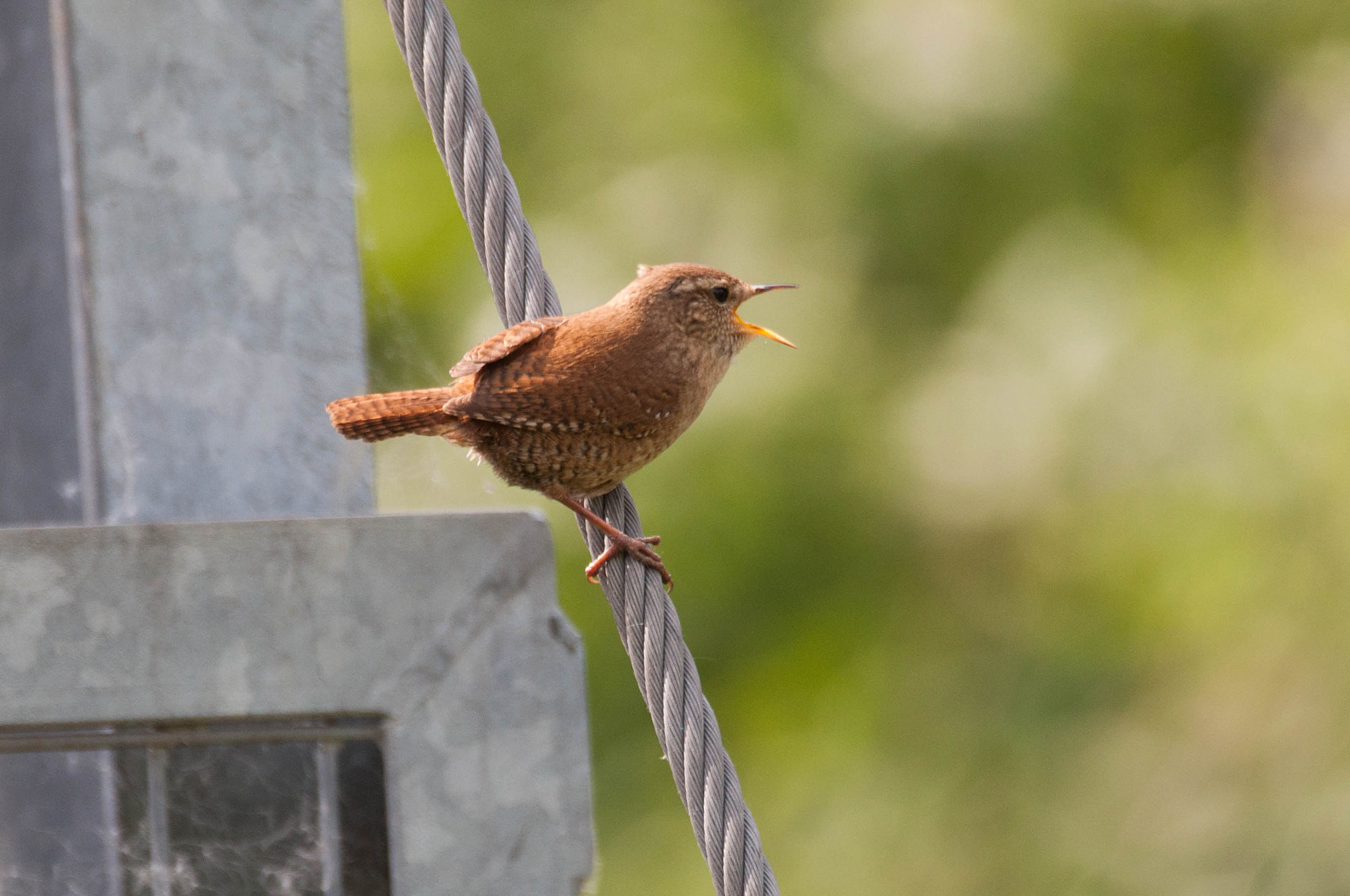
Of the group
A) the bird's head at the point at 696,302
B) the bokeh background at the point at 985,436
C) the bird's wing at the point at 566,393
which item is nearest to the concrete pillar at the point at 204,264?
the bird's wing at the point at 566,393

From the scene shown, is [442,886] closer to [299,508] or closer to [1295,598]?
[299,508]

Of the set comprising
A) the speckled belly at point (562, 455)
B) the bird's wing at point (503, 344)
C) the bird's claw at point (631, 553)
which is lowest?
the bird's claw at point (631, 553)

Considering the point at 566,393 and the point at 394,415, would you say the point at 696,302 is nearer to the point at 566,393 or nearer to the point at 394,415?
the point at 566,393

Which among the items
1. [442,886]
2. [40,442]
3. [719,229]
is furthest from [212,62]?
[719,229]

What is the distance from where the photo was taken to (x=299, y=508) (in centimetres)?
187

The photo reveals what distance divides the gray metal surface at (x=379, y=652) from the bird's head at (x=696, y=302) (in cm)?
97

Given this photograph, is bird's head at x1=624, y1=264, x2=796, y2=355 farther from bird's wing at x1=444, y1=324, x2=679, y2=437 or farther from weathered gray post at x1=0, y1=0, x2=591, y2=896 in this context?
weathered gray post at x1=0, y1=0, x2=591, y2=896

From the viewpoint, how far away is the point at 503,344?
2211 millimetres

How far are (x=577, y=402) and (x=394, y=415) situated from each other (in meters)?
0.32

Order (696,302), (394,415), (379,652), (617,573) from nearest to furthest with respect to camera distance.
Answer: (379,652) < (394,415) < (617,573) < (696,302)

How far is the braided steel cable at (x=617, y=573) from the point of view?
72.7 inches

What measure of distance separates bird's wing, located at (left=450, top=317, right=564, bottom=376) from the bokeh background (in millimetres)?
5521

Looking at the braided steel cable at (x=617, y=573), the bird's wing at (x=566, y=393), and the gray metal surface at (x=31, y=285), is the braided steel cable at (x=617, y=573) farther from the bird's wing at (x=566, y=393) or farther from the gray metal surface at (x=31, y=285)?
the gray metal surface at (x=31, y=285)

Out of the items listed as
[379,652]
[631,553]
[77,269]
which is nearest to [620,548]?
[631,553]
